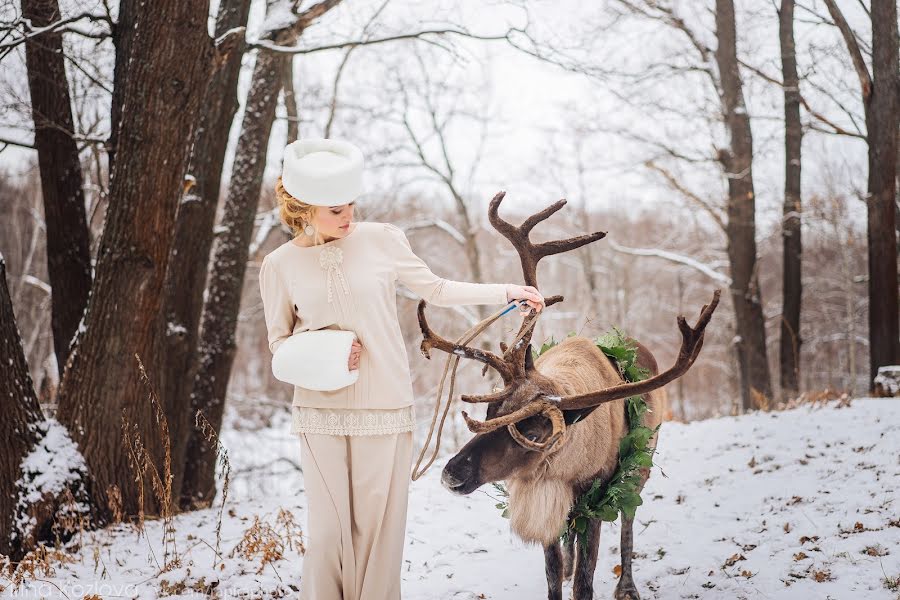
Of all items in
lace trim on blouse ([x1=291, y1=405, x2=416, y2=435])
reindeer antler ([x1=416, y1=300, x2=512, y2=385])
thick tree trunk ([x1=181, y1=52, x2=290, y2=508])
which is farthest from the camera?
thick tree trunk ([x1=181, y1=52, x2=290, y2=508])

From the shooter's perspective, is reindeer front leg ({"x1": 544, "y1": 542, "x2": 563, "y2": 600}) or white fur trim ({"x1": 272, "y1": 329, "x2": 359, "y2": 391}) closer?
white fur trim ({"x1": 272, "y1": 329, "x2": 359, "y2": 391})

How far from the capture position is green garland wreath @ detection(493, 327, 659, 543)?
3.61 metres

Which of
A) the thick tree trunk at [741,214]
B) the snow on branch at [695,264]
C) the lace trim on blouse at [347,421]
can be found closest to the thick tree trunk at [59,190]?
the lace trim on blouse at [347,421]

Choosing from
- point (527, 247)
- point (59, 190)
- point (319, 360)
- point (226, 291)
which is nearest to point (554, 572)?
point (527, 247)

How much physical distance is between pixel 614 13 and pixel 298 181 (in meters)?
9.54

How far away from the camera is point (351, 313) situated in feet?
9.44

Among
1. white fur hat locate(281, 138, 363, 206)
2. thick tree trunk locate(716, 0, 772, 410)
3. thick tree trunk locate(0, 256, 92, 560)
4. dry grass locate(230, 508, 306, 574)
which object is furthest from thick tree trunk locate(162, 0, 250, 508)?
thick tree trunk locate(716, 0, 772, 410)

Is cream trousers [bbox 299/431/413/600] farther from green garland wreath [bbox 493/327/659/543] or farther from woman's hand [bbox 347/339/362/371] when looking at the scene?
green garland wreath [bbox 493/327/659/543]

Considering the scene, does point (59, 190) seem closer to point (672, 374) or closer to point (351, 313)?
point (351, 313)

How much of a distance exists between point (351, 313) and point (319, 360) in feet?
0.83

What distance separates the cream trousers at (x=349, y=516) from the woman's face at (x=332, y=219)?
843 millimetres

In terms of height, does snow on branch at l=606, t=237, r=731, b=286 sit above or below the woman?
above

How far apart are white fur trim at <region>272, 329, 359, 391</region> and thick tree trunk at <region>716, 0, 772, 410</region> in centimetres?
919

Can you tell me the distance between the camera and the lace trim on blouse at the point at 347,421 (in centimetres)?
286
